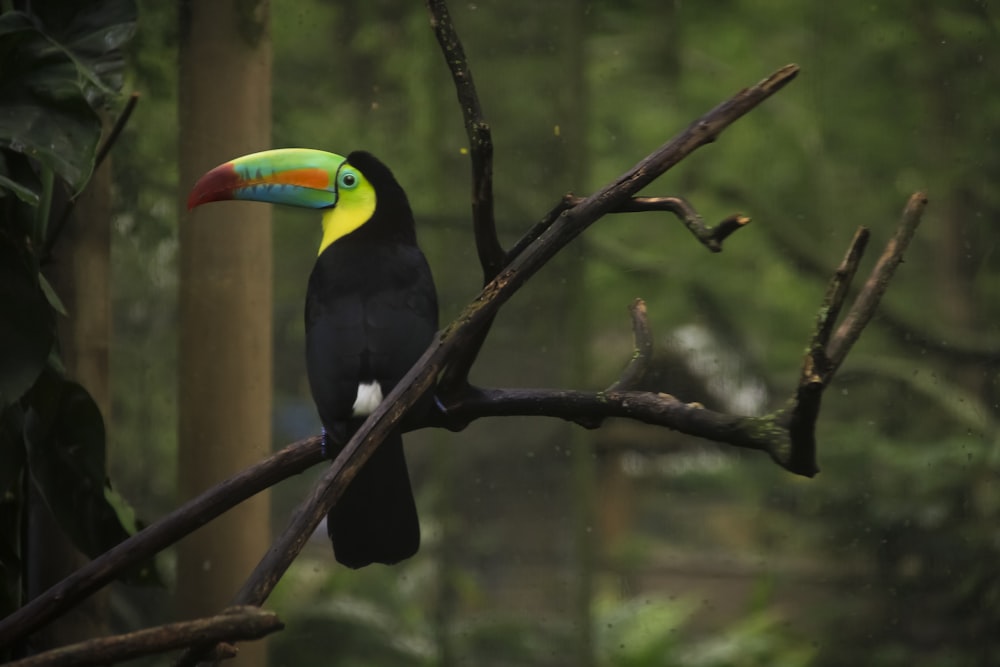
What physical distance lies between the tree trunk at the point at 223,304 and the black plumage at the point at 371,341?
429 millimetres

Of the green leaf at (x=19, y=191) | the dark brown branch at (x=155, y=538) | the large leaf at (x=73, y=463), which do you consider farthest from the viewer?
the large leaf at (x=73, y=463)

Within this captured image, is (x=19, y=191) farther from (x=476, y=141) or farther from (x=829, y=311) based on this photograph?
(x=829, y=311)

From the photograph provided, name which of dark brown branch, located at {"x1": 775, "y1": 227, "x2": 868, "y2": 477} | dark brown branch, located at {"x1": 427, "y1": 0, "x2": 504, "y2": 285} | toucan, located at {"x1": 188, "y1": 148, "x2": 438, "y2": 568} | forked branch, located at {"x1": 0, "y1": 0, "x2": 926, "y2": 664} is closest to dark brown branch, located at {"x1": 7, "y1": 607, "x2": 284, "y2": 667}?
forked branch, located at {"x1": 0, "y1": 0, "x2": 926, "y2": 664}

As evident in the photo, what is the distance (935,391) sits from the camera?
88.3 inches

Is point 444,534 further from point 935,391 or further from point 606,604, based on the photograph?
point 935,391

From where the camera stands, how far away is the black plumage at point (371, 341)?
1629mm

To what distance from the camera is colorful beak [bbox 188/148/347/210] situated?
1741mm

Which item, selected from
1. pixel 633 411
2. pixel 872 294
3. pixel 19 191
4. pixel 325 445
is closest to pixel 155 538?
pixel 325 445

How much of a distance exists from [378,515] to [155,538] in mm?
328

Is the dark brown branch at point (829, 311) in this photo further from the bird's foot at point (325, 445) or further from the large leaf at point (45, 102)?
the large leaf at point (45, 102)

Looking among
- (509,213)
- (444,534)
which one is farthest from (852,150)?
(444,534)

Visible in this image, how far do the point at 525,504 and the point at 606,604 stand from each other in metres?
0.24

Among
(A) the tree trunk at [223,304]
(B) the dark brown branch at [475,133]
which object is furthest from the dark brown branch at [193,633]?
(A) the tree trunk at [223,304]

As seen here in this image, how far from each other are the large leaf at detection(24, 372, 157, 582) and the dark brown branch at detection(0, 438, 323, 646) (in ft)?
1.30
